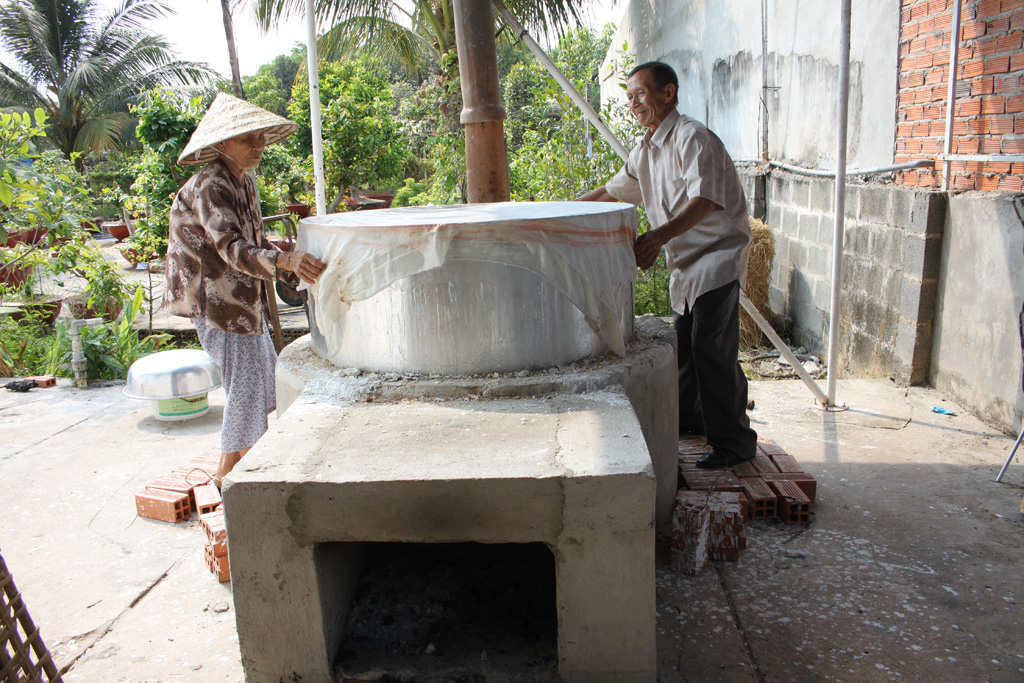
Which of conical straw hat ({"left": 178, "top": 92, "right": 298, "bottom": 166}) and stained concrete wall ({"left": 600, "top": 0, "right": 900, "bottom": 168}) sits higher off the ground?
stained concrete wall ({"left": 600, "top": 0, "right": 900, "bottom": 168})

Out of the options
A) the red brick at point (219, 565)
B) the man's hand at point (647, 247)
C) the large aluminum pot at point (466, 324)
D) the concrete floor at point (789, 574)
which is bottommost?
the concrete floor at point (789, 574)

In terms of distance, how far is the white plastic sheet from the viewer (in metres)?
2.37

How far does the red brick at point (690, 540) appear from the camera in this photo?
102 inches

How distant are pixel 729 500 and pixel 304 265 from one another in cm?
176

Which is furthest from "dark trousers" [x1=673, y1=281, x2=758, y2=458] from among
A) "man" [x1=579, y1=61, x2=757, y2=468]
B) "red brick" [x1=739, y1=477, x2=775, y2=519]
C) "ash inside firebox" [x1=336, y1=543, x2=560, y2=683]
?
"ash inside firebox" [x1=336, y1=543, x2=560, y2=683]

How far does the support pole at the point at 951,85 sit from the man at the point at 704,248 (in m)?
1.58

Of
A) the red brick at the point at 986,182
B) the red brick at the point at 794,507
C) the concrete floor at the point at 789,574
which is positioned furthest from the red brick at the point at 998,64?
the red brick at the point at 794,507

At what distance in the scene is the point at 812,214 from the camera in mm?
5863

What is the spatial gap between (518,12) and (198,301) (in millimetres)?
7339

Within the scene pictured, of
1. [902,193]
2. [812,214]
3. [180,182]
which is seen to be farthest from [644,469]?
[180,182]

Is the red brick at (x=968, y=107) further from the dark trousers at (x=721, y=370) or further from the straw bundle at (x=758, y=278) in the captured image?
the straw bundle at (x=758, y=278)

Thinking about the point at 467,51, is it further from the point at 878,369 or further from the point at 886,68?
the point at 878,369

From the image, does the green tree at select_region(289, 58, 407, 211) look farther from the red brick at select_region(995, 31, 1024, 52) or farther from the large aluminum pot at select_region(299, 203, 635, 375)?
the large aluminum pot at select_region(299, 203, 635, 375)

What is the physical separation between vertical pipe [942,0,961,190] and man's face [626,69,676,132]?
5.75ft
